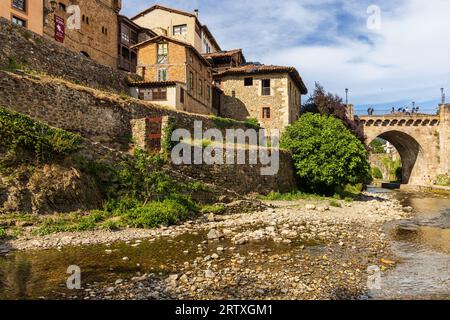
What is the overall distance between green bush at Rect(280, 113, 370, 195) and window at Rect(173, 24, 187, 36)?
915 inches

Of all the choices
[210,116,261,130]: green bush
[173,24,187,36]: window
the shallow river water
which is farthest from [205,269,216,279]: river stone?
[173,24,187,36]: window

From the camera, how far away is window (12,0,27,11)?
2767cm

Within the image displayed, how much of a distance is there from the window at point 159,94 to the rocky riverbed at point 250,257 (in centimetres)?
1621

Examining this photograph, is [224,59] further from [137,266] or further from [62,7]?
[137,266]

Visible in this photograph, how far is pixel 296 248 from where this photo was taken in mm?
12812

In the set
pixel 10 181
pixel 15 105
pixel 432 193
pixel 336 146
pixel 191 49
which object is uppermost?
pixel 191 49

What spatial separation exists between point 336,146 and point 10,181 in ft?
74.2

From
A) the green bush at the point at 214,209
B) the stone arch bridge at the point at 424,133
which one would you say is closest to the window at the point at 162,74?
the green bush at the point at 214,209

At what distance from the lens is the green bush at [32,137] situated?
48.1 feet

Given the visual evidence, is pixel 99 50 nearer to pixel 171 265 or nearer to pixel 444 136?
pixel 171 265

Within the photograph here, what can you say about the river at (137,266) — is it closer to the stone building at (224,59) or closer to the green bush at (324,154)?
the green bush at (324,154)

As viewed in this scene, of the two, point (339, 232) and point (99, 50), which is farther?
point (99, 50)
